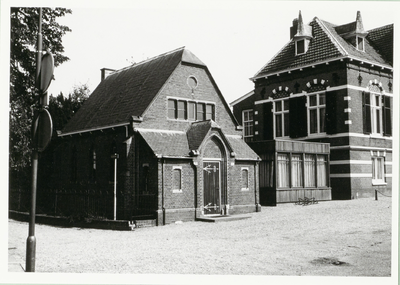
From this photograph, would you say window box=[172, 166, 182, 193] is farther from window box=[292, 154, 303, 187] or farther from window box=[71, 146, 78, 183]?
window box=[71, 146, 78, 183]

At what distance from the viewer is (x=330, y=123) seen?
980 inches

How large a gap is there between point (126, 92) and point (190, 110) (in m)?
4.26

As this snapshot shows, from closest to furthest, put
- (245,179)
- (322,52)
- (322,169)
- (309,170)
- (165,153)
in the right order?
(165,153) < (245,179) < (322,52) < (309,170) < (322,169)

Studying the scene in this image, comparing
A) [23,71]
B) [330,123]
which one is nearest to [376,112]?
[330,123]

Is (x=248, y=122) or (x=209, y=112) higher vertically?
(x=248, y=122)

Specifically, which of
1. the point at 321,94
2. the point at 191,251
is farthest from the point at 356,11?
the point at 321,94

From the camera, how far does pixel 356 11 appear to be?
11.6 metres

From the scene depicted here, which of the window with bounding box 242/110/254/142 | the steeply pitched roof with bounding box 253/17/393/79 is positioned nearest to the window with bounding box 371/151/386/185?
the steeply pitched roof with bounding box 253/17/393/79

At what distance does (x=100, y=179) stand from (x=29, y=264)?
43.9ft

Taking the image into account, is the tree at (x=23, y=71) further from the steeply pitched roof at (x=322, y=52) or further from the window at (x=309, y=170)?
the window at (x=309, y=170)

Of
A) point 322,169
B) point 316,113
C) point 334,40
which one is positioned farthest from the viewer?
point 316,113

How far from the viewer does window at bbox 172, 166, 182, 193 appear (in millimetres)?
19359

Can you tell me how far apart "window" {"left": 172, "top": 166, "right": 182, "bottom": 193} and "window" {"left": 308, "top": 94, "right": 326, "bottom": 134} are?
9.89m

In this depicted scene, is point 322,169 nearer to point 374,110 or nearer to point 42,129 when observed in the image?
point 374,110
